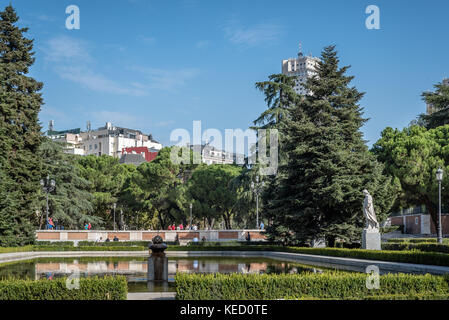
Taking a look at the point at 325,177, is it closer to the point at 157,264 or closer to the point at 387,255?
the point at 387,255

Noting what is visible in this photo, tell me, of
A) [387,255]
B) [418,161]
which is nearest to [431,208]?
[418,161]

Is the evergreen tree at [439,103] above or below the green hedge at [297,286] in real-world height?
above

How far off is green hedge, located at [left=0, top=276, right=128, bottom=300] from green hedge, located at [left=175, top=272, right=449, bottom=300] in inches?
52.5

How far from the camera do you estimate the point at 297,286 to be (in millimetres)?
10867

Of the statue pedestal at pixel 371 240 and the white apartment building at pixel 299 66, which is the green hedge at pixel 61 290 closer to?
the statue pedestal at pixel 371 240

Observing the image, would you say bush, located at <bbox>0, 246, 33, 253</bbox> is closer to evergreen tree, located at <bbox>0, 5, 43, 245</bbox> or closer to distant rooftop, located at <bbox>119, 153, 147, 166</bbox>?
evergreen tree, located at <bbox>0, 5, 43, 245</bbox>

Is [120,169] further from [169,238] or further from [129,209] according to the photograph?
[169,238]

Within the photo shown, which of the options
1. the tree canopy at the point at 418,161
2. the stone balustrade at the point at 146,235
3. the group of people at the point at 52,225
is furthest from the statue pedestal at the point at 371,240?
the group of people at the point at 52,225

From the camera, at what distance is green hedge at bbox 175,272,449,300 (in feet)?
34.5

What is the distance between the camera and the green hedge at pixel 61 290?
33.5 feet

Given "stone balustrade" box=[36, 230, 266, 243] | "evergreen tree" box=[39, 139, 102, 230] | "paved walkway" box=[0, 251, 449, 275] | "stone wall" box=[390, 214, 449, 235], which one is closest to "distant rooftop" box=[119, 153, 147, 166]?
"evergreen tree" box=[39, 139, 102, 230]

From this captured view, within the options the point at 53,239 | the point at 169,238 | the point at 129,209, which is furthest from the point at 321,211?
the point at 129,209

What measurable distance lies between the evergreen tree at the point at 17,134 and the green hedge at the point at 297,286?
2189 centimetres

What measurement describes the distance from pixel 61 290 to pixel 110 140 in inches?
4098
